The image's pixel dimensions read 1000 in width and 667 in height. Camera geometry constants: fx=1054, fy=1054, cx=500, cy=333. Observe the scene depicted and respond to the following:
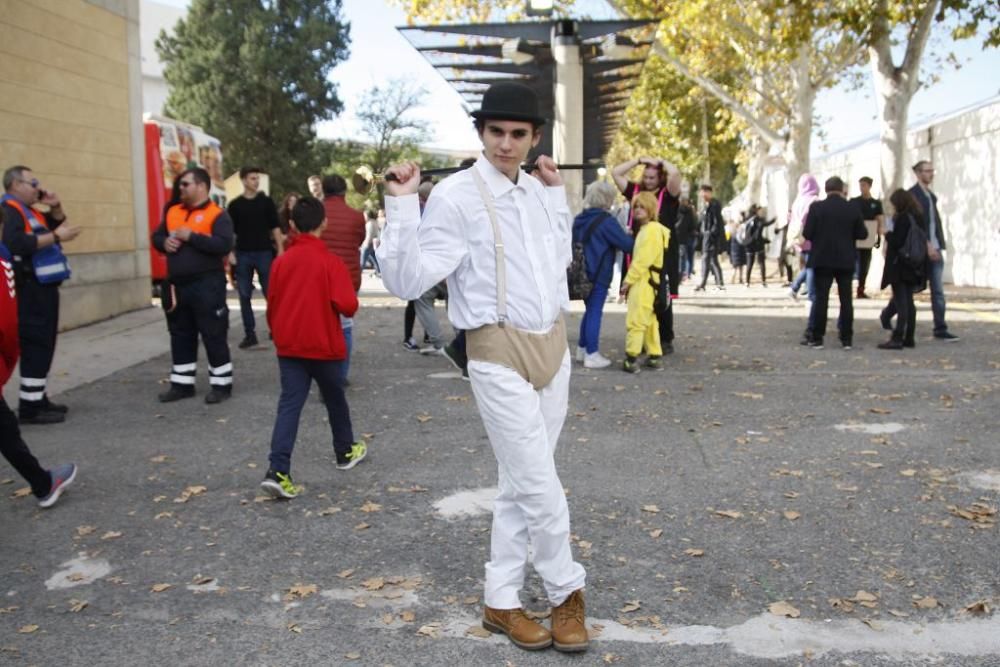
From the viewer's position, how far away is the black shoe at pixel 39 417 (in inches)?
290

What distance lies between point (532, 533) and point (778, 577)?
1242mm

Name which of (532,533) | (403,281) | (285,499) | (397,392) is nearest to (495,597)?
(532,533)

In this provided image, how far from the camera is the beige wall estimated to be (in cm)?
1174

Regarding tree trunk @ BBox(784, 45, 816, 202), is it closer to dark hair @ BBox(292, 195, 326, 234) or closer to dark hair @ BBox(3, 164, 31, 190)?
dark hair @ BBox(3, 164, 31, 190)

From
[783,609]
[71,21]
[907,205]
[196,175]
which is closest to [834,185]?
[907,205]

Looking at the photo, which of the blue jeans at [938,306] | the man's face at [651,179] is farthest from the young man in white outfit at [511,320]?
the blue jeans at [938,306]

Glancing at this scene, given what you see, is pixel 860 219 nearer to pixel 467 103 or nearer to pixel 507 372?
pixel 507 372

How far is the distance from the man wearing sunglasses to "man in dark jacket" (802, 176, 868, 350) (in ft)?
23.0

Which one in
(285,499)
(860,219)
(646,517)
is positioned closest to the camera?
(646,517)

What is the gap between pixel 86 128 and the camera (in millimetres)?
13266

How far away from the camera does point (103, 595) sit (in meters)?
4.19

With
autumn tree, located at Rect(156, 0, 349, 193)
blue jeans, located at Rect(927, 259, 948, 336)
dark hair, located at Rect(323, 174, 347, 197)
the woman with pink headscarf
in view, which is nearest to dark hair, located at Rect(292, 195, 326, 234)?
dark hair, located at Rect(323, 174, 347, 197)

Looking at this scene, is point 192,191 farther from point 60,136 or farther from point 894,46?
point 894,46

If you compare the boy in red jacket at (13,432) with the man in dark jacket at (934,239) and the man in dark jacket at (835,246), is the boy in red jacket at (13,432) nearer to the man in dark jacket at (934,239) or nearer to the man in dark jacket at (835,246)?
the man in dark jacket at (835,246)
